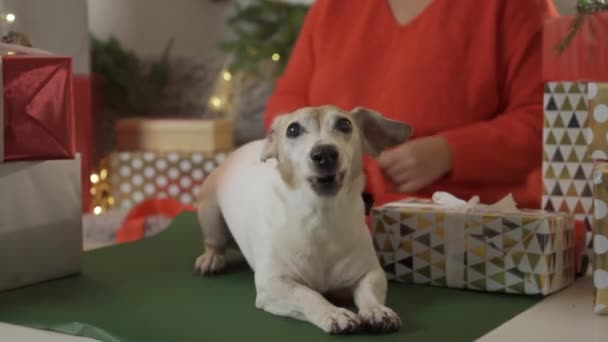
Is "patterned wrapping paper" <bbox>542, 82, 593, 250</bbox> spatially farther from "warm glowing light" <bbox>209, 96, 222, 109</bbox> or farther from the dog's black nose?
"warm glowing light" <bbox>209, 96, 222, 109</bbox>

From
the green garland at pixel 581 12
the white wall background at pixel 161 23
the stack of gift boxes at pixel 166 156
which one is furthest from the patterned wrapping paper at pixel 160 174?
the green garland at pixel 581 12

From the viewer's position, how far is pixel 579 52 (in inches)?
37.2

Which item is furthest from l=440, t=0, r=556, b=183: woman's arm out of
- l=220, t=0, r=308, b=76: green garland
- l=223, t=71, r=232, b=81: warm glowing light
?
l=223, t=71, r=232, b=81: warm glowing light

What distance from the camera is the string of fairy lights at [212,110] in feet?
6.63

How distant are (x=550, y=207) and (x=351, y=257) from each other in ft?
1.00

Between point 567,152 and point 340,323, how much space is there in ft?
1.34

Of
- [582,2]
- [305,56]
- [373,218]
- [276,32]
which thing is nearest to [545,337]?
[373,218]

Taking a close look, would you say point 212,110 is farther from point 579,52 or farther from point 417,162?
point 579,52

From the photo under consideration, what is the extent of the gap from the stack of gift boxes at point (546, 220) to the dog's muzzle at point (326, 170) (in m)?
0.18

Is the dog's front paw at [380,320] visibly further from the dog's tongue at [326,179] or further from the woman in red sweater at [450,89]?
the woman in red sweater at [450,89]

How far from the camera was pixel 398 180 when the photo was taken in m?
1.16

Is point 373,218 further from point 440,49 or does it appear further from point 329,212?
point 440,49

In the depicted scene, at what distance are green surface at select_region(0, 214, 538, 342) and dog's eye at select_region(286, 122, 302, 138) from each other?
18 centimetres

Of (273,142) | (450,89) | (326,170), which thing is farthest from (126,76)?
(326,170)
